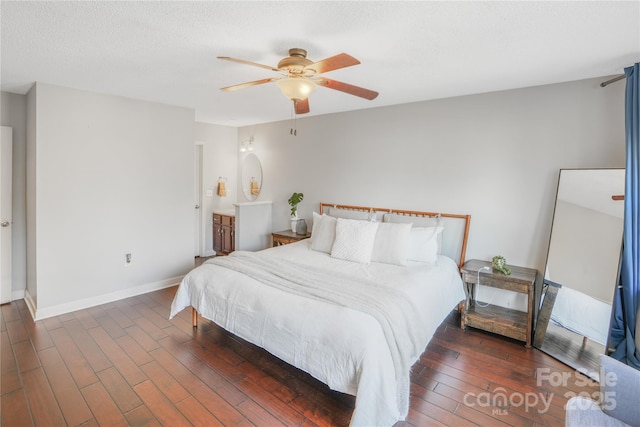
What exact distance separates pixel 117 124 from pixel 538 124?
4.68 metres

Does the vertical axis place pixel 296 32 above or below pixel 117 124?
above

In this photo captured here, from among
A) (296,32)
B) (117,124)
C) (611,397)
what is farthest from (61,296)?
(611,397)

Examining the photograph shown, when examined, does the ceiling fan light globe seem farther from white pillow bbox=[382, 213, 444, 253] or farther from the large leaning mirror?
the large leaning mirror

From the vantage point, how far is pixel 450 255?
11.9 ft

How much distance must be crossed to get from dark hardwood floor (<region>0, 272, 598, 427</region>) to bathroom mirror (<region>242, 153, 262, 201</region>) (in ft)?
10.0

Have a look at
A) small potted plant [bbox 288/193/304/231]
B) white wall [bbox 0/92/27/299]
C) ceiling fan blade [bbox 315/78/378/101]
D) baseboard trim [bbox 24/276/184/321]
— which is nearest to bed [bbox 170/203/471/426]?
small potted plant [bbox 288/193/304/231]

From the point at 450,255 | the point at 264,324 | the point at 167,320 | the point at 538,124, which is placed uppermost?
the point at 538,124

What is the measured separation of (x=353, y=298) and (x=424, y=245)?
4.69 feet

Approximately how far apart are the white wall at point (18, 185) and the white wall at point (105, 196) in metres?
0.31

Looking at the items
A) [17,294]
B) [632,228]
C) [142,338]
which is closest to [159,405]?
[142,338]

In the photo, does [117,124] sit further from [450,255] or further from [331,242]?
[450,255]

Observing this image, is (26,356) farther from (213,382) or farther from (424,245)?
(424,245)

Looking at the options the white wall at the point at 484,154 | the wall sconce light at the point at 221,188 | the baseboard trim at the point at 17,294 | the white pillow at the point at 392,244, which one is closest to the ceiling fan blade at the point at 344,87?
the white wall at the point at 484,154

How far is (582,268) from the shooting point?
270 cm
